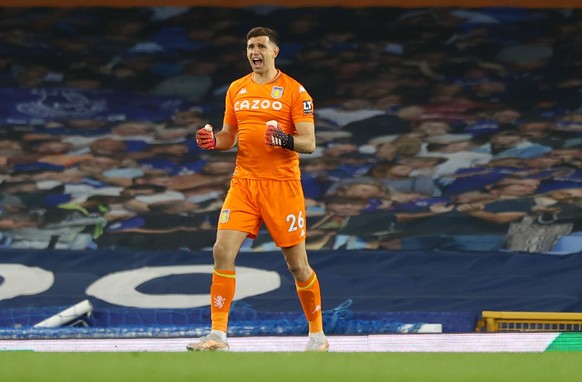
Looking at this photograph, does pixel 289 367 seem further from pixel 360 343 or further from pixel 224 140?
pixel 360 343

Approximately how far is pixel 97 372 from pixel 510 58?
27.6 ft

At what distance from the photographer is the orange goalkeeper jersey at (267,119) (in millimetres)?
7586

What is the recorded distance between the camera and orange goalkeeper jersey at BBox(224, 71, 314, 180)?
299 inches

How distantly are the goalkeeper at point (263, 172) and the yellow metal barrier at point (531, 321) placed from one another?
293cm

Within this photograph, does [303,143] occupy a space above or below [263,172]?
above

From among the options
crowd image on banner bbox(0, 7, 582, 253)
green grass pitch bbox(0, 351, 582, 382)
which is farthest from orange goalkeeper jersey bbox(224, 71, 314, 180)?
crowd image on banner bbox(0, 7, 582, 253)

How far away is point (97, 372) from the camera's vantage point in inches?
225

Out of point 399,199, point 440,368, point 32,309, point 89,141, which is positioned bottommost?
point 440,368

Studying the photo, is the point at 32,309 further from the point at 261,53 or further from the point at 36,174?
the point at 261,53

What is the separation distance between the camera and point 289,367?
5875 millimetres

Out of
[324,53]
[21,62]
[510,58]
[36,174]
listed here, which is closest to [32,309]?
[36,174]

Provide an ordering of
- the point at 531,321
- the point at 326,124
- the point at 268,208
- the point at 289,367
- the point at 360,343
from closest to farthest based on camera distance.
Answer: the point at 289,367
the point at 268,208
the point at 360,343
the point at 531,321
the point at 326,124

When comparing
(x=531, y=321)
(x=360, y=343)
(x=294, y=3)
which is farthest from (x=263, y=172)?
(x=294, y=3)

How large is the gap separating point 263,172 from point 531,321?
3567 millimetres
